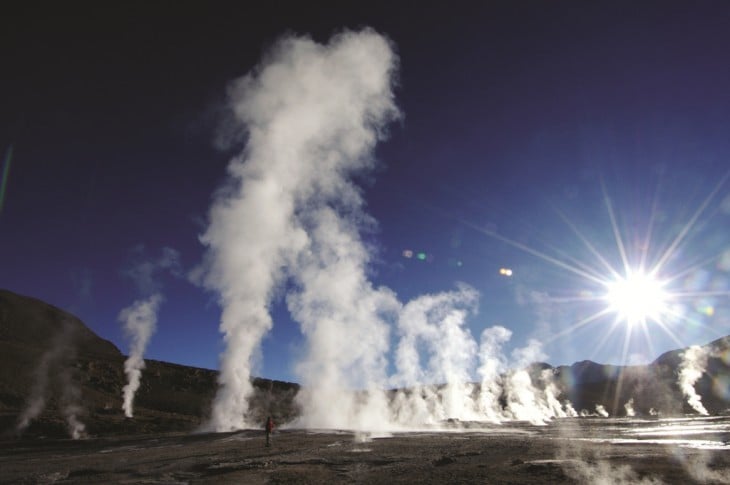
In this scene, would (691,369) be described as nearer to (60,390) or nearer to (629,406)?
(629,406)

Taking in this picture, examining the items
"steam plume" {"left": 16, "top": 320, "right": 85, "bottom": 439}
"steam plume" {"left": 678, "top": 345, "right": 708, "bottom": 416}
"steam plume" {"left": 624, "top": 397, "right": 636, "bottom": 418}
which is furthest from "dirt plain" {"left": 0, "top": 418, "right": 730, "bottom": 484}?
Result: "steam plume" {"left": 678, "top": 345, "right": 708, "bottom": 416}

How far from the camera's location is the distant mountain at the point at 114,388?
4831cm

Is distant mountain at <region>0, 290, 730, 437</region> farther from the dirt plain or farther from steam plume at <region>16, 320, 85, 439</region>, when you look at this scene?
the dirt plain

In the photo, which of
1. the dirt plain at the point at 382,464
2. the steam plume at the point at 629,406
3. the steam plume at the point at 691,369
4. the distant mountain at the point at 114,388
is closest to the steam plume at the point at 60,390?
the distant mountain at the point at 114,388

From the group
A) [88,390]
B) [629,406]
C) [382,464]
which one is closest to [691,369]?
[629,406]

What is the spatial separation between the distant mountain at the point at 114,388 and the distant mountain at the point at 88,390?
Result: 115 mm

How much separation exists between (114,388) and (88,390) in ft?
31.8

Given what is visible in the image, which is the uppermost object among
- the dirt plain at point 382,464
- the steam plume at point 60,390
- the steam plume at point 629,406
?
the steam plume at point 60,390

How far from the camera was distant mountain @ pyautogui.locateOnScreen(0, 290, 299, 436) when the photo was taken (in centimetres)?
4553

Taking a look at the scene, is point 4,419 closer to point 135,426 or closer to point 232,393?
point 135,426

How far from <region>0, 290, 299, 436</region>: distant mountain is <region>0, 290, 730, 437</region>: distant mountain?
0.38 feet

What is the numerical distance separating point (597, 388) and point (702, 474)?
121129 millimetres

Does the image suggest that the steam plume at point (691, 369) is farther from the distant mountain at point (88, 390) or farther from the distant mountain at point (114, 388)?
the distant mountain at point (88, 390)

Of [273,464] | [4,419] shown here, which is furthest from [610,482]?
[4,419]
